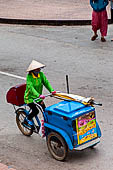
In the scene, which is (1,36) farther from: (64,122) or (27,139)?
(64,122)

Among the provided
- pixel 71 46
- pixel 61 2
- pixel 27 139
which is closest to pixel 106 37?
pixel 71 46

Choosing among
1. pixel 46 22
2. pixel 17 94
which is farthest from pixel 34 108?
pixel 46 22

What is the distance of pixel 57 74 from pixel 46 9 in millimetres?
8450

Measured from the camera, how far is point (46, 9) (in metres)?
20.2

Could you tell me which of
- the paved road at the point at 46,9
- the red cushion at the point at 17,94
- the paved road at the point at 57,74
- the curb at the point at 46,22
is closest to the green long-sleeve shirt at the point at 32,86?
the red cushion at the point at 17,94

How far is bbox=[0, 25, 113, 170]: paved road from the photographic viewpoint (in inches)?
310

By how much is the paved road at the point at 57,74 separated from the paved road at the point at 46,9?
4.42 feet

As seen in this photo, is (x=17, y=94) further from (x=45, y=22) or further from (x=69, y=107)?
(x=45, y=22)

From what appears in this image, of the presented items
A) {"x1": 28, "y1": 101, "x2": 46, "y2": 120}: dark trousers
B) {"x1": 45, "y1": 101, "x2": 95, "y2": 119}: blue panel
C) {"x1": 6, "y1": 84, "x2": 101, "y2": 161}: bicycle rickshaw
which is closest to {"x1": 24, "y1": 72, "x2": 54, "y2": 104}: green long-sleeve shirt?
{"x1": 28, "y1": 101, "x2": 46, "y2": 120}: dark trousers

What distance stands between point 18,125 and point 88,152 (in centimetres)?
159

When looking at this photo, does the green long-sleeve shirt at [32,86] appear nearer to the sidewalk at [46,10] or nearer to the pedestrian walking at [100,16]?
the pedestrian walking at [100,16]

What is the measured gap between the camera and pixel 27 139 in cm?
871

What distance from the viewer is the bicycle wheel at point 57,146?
24.8 ft

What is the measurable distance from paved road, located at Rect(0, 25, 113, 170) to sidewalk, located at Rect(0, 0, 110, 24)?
1.04m
